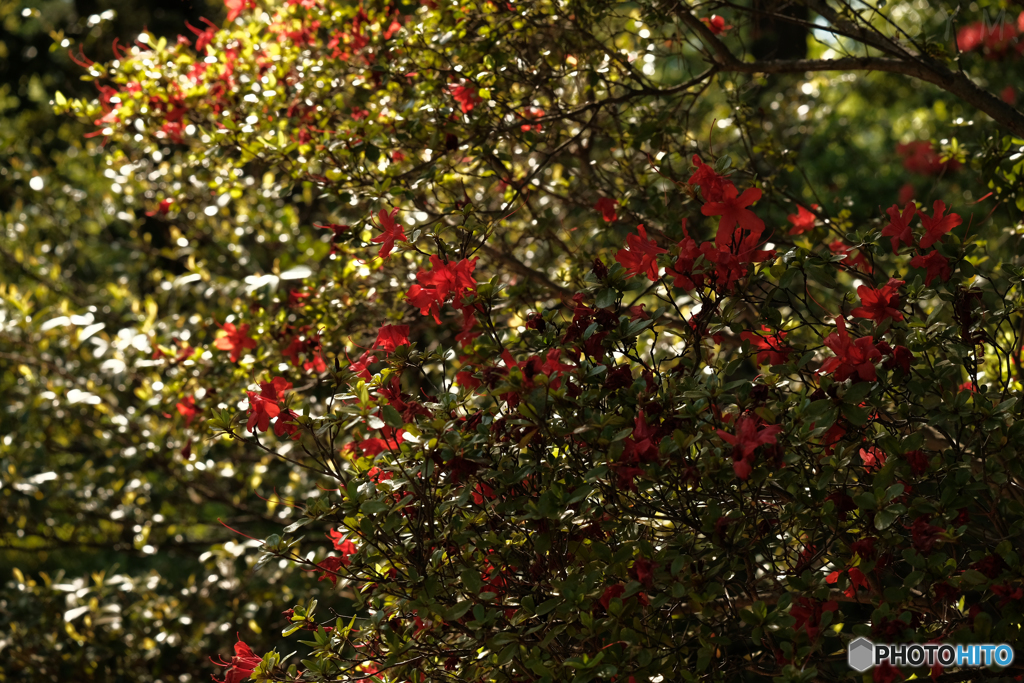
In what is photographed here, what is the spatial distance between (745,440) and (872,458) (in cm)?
45

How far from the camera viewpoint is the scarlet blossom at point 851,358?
4.92 feet

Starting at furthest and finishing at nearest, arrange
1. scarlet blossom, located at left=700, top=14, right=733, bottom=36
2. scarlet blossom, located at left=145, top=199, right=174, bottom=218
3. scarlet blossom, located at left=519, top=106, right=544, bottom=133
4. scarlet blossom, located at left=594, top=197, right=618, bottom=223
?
scarlet blossom, located at left=145, top=199, right=174, bottom=218
scarlet blossom, located at left=700, top=14, right=733, bottom=36
scarlet blossom, located at left=519, top=106, right=544, bottom=133
scarlet blossom, located at left=594, top=197, right=618, bottom=223

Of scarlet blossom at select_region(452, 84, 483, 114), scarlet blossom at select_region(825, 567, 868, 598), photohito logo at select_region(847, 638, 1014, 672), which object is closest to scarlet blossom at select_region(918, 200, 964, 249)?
scarlet blossom at select_region(825, 567, 868, 598)

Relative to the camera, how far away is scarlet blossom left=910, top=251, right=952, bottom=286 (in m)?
1.63

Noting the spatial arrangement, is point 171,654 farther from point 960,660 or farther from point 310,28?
point 960,660

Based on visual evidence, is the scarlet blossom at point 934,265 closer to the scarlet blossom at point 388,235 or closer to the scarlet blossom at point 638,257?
the scarlet blossom at point 638,257

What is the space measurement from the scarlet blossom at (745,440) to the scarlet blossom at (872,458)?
0.29 m

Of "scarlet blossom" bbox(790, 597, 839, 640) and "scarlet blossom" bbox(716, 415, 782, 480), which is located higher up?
"scarlet blossom" bbox(716, 415, 782, 480)

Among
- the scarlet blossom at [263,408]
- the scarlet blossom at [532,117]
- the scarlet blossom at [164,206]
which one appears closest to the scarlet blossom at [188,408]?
the scarlet blossom at [164,206]

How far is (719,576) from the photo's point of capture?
1.60 metres

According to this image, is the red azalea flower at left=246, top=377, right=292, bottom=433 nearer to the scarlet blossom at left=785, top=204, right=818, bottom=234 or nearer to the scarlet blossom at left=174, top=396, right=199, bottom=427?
the scarlet blossom at left=174, top=396, right=199, bottom=427

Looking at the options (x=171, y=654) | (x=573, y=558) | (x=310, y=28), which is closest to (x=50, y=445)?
(x=171, y=654)

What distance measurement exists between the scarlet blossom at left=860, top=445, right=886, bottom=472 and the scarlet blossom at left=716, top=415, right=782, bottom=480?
0.29m

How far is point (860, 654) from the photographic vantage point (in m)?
1.53
